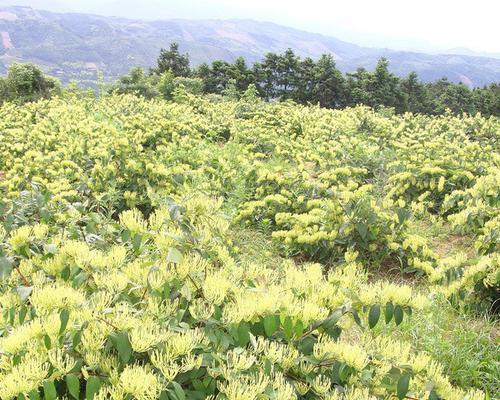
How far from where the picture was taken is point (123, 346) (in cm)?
122

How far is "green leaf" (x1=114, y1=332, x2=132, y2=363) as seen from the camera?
1.22m

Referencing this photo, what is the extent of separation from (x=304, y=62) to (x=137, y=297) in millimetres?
28975

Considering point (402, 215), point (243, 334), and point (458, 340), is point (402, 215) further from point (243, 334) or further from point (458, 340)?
point (243, 334)

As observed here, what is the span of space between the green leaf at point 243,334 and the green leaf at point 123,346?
0.98ft

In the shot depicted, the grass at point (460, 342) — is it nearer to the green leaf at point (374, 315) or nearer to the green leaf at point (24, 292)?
the green leaf at point (374, 315)

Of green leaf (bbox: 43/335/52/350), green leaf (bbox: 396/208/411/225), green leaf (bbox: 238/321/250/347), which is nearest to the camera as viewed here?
green leaf (bbox: 43/335/52/350)

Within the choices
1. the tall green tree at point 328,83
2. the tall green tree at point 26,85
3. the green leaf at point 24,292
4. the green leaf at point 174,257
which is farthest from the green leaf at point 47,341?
the tall green tree at point 328,83

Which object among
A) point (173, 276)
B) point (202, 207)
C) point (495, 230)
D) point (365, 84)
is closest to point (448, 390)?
point (173, 276)

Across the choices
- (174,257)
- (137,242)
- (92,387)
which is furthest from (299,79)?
(92,387)

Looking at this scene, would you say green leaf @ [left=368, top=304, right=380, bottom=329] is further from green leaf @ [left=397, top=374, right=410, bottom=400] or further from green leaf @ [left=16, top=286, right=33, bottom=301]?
green leaf @ [left=16, top=286, right=33, bottom=301]

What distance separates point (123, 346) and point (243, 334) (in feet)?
1.06

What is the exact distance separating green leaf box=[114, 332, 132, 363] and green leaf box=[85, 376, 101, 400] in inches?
3.2

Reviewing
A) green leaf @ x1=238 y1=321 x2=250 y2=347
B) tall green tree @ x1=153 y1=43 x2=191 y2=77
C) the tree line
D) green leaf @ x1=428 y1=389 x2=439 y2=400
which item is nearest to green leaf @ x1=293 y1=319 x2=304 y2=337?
green leaf @ x1=238 y1=321 x2=250 y2=347

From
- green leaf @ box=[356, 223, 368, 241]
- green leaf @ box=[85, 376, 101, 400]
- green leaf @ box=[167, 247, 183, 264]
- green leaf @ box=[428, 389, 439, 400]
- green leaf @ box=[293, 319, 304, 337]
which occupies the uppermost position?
green leaf @ box=[167, 247, 183, 264]
